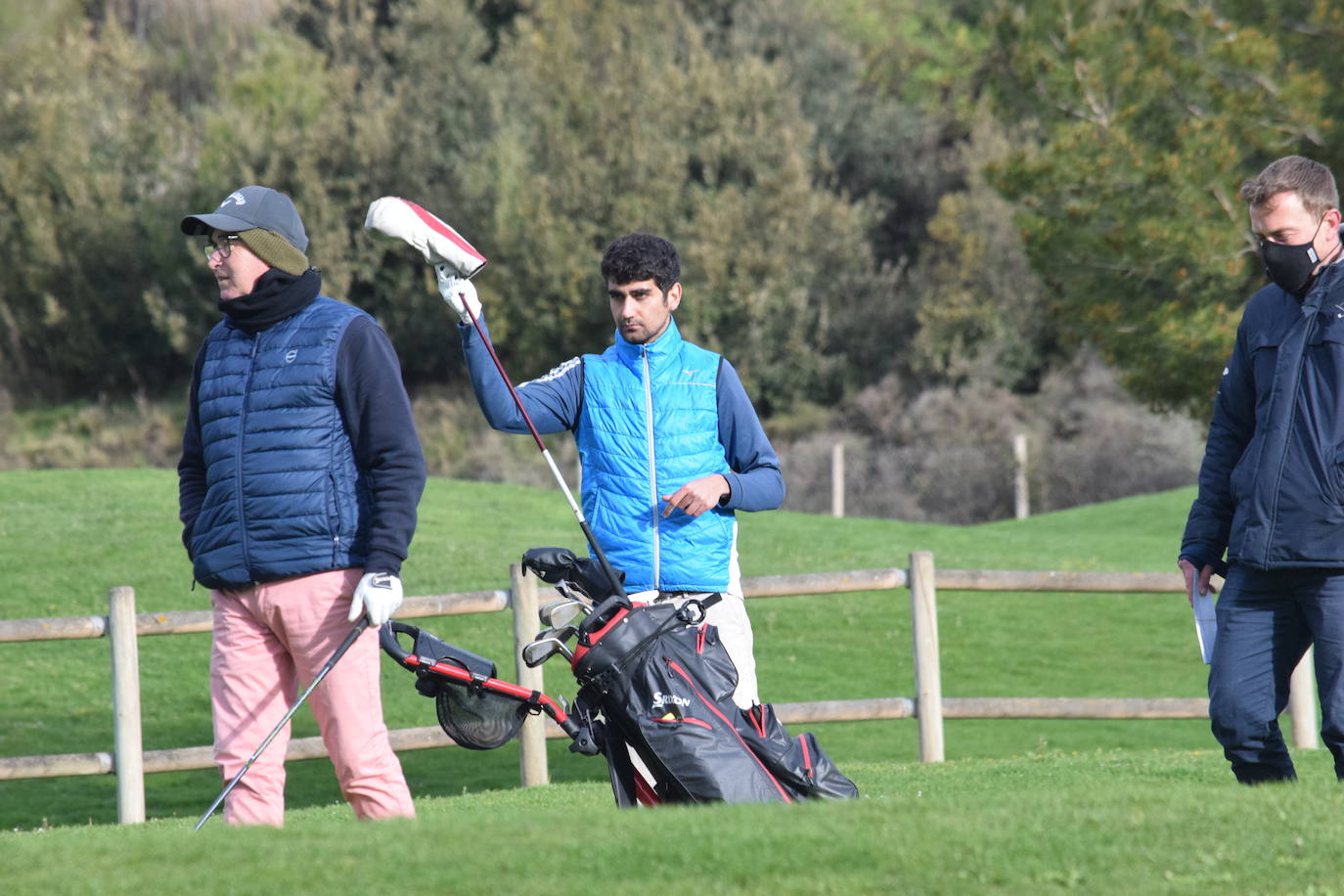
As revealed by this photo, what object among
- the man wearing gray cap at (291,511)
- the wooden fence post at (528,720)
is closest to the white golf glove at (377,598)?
the man wearing gray cap at (291,511)

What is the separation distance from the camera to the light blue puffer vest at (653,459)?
16.6 feet

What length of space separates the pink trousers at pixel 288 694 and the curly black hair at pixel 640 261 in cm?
130

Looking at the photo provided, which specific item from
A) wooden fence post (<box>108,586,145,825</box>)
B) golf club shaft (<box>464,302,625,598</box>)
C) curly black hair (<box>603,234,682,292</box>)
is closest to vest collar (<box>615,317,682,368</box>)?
curly black hair (<box>603,234,682,292</box>)

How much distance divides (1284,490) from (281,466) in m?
2.92

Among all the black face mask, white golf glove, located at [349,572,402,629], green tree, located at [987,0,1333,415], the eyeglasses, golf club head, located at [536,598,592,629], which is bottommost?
golf club head, located at [536,598,592,629]

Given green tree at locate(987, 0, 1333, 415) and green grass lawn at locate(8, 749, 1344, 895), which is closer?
Result: green grass lawn at locate(8, 749, 1344, 895)

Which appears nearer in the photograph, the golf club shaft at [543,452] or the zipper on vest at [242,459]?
the zipper on vest at [242,459]

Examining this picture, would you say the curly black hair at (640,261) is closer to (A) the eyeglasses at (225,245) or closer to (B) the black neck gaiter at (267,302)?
(B) the black neck gaiter at (267,302)

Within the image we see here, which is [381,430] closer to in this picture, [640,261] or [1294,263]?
[640,261]

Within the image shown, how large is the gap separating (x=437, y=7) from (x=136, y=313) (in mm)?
9437

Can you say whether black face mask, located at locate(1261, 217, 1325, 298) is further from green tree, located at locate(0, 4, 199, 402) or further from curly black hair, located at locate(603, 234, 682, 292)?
green tree, located at locate(0, 4, 199, 402)

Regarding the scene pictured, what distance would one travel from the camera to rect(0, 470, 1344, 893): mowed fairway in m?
3.67

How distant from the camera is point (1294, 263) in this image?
4785 mm

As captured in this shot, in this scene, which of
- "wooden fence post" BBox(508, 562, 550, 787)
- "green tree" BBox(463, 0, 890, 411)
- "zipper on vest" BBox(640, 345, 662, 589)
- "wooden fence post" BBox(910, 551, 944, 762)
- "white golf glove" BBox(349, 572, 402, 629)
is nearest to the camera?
"white golf glove" BBox(349, 572, 402, 629)
